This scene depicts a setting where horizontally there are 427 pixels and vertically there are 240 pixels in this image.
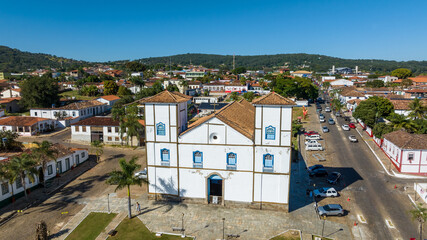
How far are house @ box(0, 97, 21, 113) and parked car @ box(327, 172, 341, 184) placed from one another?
300 feet

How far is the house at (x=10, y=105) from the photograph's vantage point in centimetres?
8312

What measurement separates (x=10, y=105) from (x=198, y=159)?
83.9 m

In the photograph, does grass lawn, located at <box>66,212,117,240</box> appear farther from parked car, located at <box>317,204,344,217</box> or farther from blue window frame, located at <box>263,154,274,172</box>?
parked car, located at <box>317,204,344,217</box>

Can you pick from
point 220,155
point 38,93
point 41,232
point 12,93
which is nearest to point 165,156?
point 220,155

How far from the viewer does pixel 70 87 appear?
129 meters

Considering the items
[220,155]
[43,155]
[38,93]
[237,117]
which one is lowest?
[43,155]

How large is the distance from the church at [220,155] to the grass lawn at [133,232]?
4.67 meters

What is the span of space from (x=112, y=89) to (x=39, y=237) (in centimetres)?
8913

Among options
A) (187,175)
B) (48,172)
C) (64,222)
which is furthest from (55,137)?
(187,175)

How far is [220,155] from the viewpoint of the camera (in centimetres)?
2842

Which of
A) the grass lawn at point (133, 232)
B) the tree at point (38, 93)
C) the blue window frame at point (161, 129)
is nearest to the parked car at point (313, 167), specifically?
the blue window frame at point (161, 129)

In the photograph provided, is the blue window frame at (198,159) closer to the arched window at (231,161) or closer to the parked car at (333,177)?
the arched window at (231,161)

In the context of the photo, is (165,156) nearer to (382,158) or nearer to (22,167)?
(22,167)

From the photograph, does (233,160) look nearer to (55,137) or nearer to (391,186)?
(391,186)
